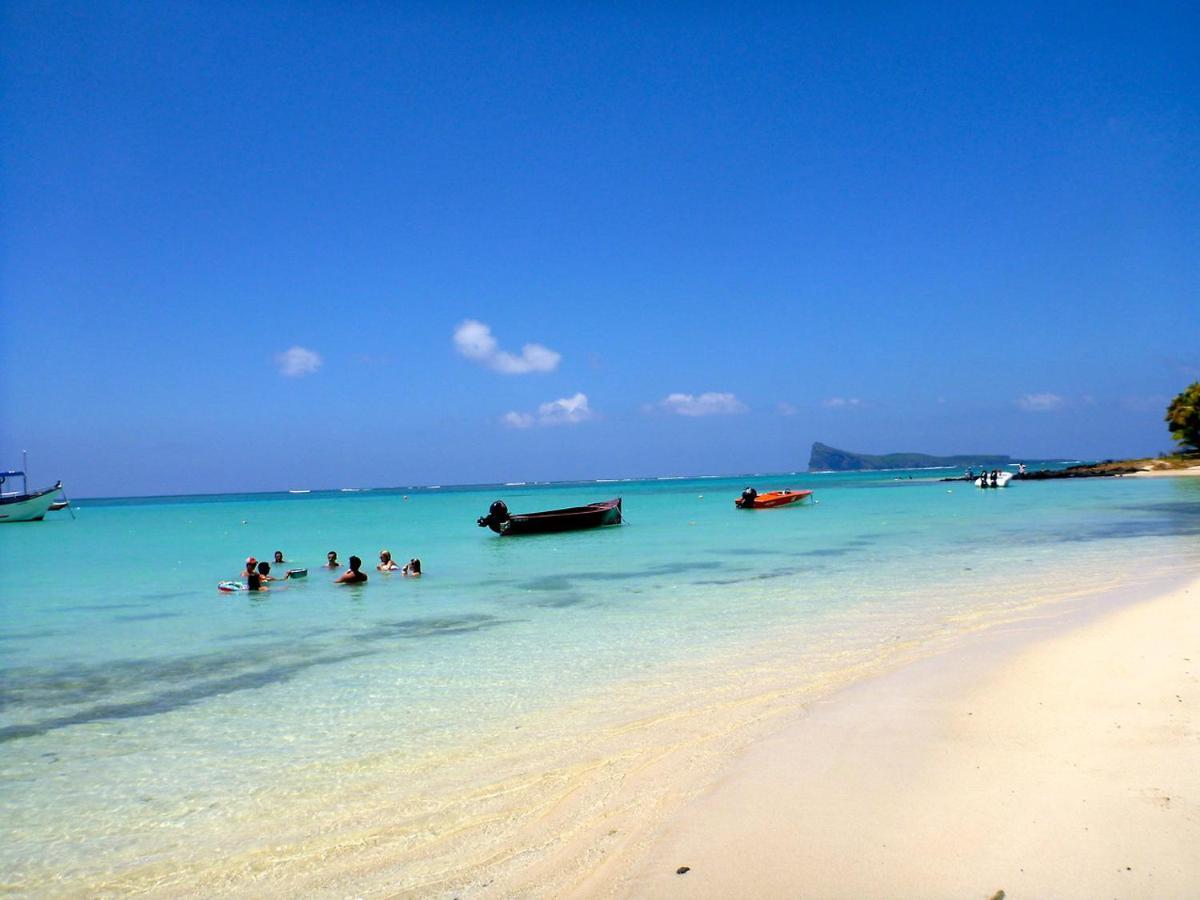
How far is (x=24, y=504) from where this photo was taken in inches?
2562

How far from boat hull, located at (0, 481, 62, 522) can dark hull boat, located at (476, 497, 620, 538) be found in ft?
170

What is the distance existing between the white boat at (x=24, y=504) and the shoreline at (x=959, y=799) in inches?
3008

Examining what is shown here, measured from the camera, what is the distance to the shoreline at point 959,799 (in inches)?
153

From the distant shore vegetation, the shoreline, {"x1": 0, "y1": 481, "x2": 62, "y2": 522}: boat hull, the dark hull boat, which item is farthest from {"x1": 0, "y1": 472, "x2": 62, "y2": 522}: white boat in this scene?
the distant shore vegetation

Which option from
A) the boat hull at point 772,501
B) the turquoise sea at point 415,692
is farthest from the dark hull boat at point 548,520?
the boat hull at point 772,501

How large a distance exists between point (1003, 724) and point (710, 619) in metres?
6.51

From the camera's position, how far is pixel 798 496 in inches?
2046

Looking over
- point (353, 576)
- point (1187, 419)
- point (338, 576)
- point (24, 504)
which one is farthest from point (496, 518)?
point (1187, 419)

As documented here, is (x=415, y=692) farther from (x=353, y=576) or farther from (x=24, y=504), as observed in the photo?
(x=24, y=504)

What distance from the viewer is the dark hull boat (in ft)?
112

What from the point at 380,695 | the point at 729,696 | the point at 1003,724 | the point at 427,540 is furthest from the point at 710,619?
the point at 427,540

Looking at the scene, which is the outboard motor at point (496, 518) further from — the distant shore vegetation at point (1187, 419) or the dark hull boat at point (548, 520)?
the distant shore vegetation at point (1187, 419)

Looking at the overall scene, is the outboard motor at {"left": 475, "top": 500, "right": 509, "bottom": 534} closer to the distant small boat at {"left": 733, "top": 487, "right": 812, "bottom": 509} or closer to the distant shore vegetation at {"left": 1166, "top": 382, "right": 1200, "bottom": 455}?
the distant small boat at {"left": 733, "top": 487, "right": 812, "bottom": 509}

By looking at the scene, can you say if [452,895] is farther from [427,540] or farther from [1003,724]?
[427,540]
